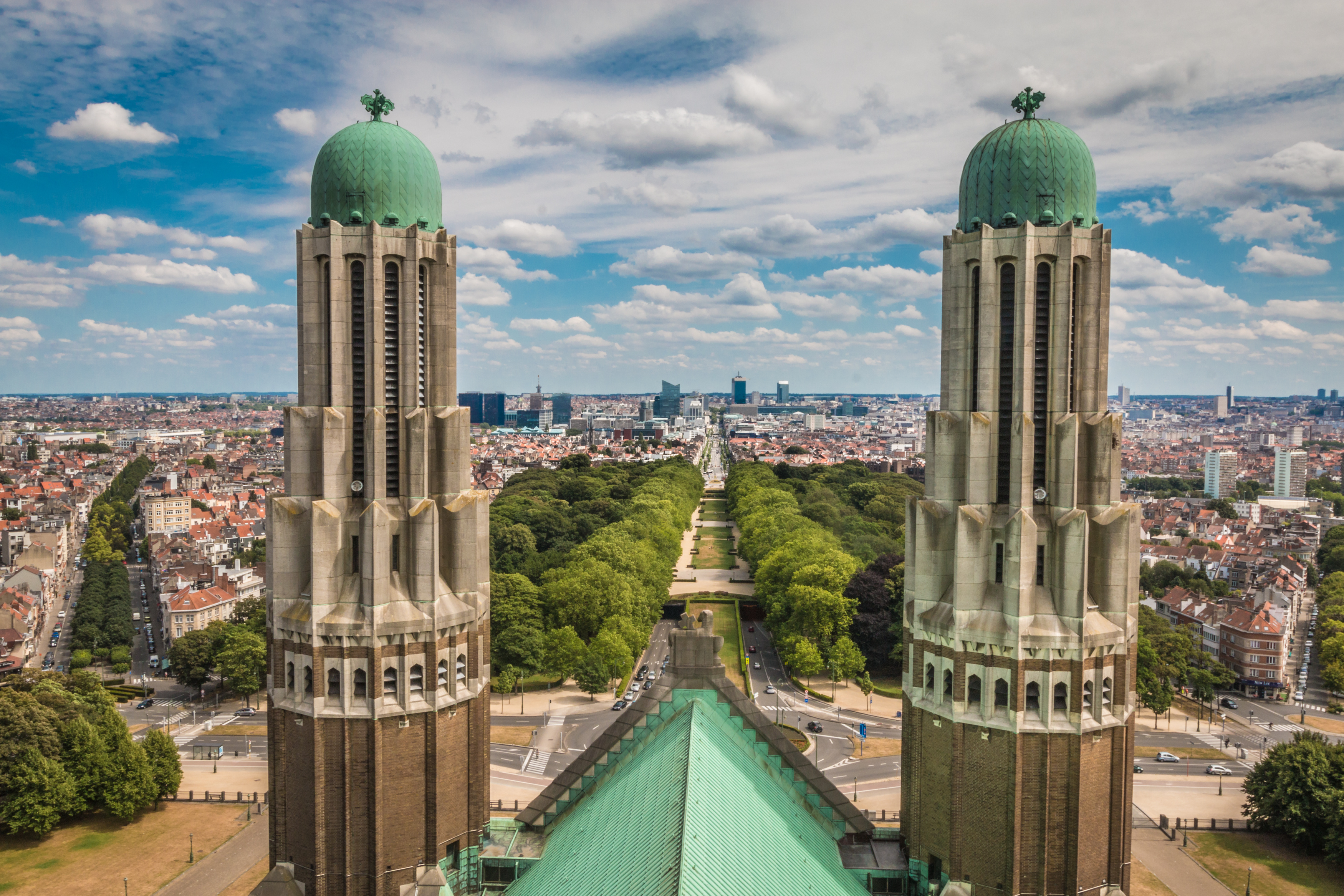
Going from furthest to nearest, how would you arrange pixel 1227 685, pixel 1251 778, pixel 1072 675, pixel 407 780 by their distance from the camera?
pixel 1227 685
pixel 1251 778
pixel 407 780
pixel 1072 675

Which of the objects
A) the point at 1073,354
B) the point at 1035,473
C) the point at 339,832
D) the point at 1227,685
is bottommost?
the point at 1227,685

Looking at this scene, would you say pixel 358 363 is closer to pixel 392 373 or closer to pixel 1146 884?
pixel 392 373

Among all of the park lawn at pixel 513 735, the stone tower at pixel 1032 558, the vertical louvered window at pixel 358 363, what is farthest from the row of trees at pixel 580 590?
the stone tower at pixel 1032 558

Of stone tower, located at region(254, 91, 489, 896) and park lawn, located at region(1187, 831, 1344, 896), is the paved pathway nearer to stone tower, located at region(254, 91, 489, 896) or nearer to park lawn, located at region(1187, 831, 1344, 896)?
stone tower, located at region(254, 91, 489, 896)

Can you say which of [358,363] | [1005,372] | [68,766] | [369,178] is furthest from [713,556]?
[369,178]

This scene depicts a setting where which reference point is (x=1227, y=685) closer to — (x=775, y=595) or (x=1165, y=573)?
(x=1165, y=573)

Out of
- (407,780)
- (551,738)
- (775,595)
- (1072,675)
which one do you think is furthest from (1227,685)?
(407,780)

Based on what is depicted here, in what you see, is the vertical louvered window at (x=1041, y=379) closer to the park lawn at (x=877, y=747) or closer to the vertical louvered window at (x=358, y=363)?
the vertical louvered window at (x=358, y=363)
